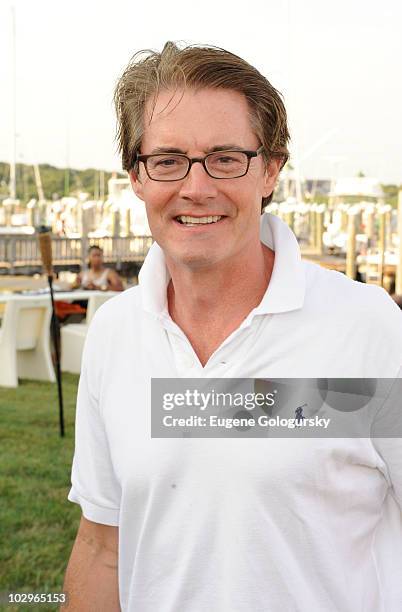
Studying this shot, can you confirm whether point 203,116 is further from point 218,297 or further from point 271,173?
point 218,297

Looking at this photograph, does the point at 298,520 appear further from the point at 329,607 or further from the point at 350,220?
the point at 350,220

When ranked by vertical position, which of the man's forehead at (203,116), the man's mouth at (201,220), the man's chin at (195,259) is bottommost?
the man's chin at (195,259)

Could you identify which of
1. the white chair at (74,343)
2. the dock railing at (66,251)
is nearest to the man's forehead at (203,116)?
the white chair at (74,343)

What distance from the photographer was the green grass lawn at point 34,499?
15.8 ft

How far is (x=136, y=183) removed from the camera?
73.4 inches

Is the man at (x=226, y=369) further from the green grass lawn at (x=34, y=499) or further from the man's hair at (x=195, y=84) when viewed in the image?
the green grass lawn at (x=34, y=499)

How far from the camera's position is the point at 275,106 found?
1724 millimetres

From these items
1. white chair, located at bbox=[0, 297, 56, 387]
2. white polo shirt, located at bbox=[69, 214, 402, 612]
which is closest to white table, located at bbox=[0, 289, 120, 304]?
white chair, located at bbox=[0, 297, 56, 387]

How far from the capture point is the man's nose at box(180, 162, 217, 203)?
1.67 metres

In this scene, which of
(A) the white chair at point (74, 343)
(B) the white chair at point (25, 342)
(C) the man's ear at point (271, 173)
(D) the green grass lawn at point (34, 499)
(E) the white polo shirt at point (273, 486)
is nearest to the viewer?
(E) the white polo shirt at point (273, 486)

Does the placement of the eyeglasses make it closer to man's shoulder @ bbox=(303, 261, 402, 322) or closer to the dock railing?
man's shoulder @ bbox=(303, 261, 402, 322)

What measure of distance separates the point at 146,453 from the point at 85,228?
27.9m

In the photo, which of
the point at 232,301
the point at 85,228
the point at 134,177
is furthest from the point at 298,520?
the point at 85,228

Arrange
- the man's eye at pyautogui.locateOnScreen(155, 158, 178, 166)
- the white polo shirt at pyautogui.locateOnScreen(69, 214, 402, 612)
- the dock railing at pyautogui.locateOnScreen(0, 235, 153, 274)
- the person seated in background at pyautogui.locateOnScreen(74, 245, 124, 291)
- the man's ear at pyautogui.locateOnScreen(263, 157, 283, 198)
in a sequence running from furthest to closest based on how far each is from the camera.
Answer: the dock railing at pyautogui.locateOnScreen(0, 235, 153, 274) → the person seated in background at pyautogui.locateOnScreen(74, 245, 124, 291) → the man's ear at pyautogui.locateOnScreen(263, 157, 283, 198) → the man's eye at pyautogui.locateOnScreen(155, 158, 178, 166) → the white polo shirt at pyautogui.locateOnScreen(69, 214, 402, 612)
